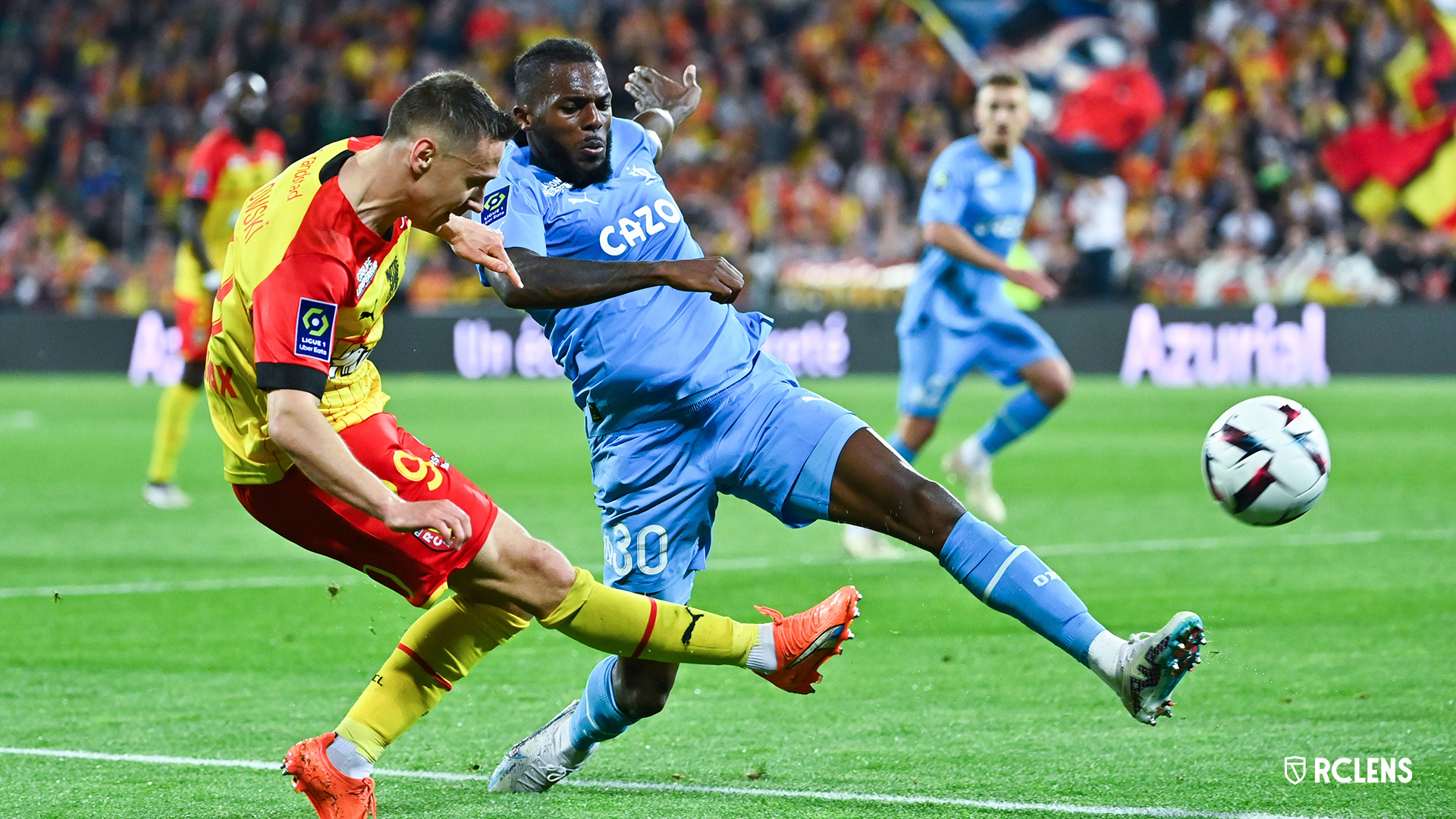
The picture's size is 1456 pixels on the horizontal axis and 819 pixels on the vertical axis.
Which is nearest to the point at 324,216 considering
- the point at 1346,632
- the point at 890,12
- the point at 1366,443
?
the point at 1346,632

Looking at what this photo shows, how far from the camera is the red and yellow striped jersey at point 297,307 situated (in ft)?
12.7

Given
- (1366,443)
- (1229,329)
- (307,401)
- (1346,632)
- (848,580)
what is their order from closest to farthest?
(307,401), (1346,632), (848,580), (1366,443), (1229,329)

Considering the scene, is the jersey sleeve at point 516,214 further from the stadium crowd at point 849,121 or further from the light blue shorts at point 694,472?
the stadium crowd at point 849,121

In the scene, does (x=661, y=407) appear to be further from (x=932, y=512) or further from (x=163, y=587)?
(x=163, y=587)

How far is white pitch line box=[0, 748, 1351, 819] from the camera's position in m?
4.20

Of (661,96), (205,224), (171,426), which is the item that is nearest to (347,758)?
(661,96)

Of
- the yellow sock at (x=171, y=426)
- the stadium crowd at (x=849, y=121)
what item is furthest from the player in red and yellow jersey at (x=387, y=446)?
the stadium crowd at (x=849, y=121)

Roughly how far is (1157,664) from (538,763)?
1693mm

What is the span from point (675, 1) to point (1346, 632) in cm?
2253

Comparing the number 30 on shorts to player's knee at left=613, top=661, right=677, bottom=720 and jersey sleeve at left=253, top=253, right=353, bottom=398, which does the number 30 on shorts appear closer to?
player's knee at left=613, top=661, right=677, bottom=720

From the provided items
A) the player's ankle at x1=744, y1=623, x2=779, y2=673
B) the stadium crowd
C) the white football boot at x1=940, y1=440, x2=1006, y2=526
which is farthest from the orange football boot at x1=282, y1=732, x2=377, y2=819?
the stadium crowd

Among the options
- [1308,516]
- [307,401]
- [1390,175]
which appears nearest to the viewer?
[307,401]

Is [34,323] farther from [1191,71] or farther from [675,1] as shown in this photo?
[1191,71]

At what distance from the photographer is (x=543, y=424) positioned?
1745cm
